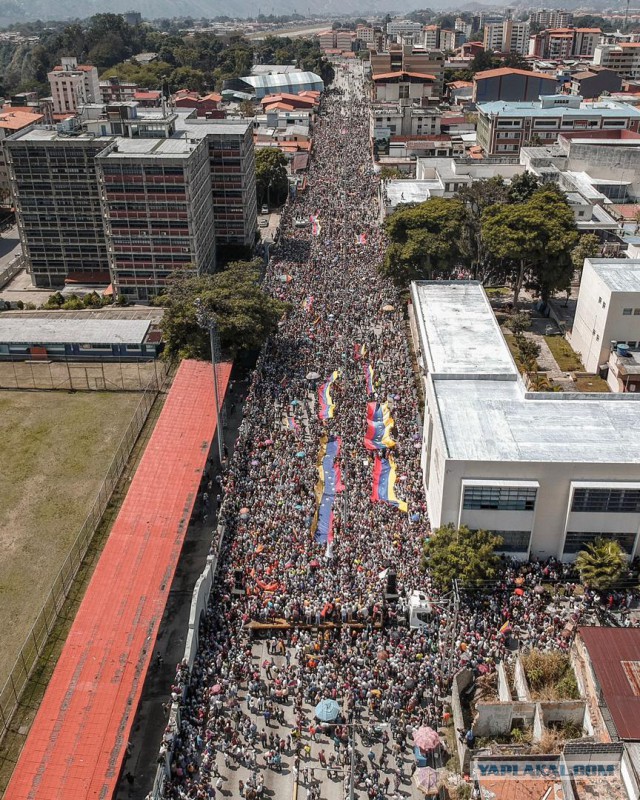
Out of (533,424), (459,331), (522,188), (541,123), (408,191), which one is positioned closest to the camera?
(533,424)

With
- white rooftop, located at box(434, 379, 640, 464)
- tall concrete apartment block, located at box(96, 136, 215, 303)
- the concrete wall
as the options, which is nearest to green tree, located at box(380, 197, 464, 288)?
tall concrete apartment block, located at box(96, 136, 215, 303)

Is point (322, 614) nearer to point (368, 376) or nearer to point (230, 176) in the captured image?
point (368, 376)

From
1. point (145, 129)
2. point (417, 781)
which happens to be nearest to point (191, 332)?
point (145, 129)

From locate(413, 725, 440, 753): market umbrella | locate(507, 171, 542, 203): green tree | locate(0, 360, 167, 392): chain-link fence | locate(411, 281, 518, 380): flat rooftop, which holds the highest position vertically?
locate(507, 171, 542, 203): green tree

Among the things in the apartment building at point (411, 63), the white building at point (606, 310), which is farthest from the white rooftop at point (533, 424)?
the apartment building at point (411, 63)

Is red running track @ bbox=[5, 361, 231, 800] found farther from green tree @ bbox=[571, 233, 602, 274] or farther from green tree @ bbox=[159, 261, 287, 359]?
green tree @ bbox=[571, 233, 602, 274]

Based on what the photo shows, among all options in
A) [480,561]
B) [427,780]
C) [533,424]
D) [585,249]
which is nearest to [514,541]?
Answer: [480,561]
